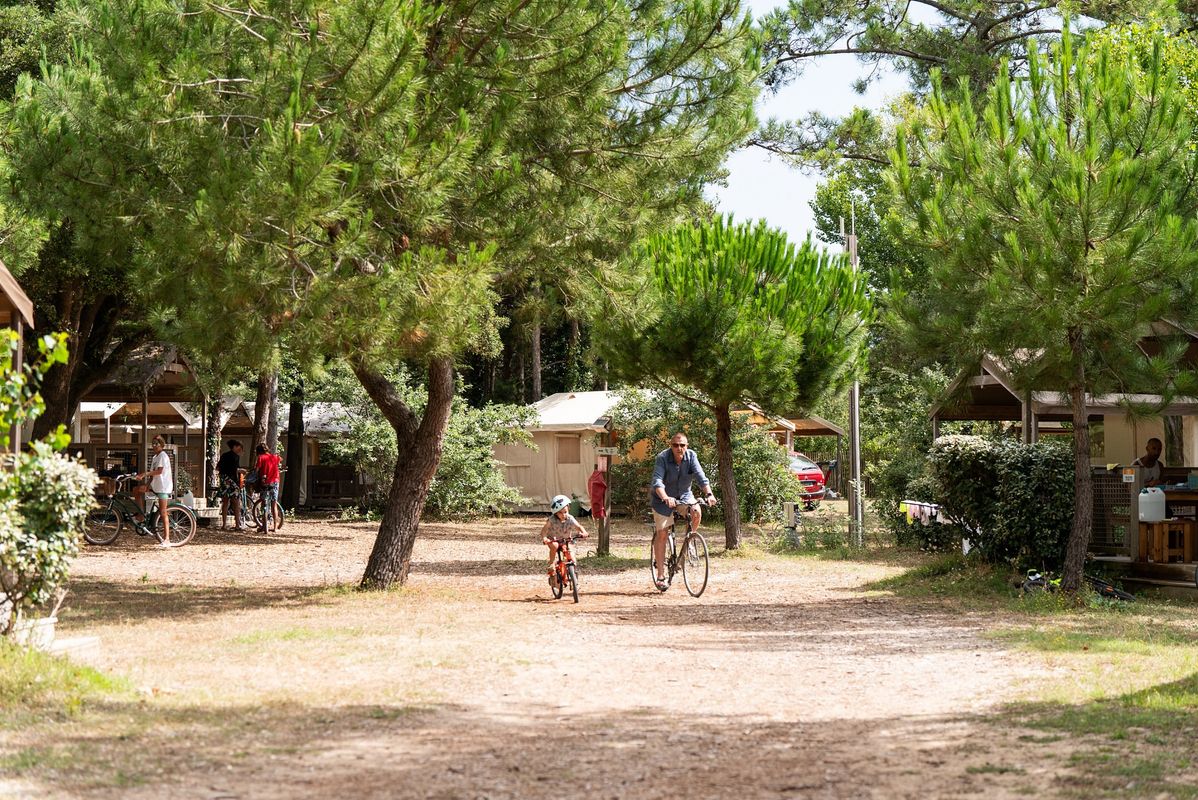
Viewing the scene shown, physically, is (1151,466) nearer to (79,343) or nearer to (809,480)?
(79,343)

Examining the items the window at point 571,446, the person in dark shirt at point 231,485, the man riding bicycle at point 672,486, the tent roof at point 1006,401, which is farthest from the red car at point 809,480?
the man riding bicycle at point 672,486

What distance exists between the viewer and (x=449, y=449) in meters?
28.0

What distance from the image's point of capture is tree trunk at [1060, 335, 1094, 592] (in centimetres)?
1262

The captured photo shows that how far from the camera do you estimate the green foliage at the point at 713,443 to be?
26828 millimetres

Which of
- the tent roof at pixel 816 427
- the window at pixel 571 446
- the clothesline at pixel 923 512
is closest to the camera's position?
the clothesline at pixel 923 512

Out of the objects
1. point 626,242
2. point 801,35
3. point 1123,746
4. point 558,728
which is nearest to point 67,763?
point 558,728

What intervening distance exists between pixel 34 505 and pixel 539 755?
11.0ft

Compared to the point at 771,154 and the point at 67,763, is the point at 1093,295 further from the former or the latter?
the point at 771,154

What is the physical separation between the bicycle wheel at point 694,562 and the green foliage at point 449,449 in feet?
47.4

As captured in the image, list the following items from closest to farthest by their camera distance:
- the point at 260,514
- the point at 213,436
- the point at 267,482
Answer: the point at 260,514 → the point at 267,482 → the point at 213,436

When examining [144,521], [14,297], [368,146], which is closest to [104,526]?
[144,521]

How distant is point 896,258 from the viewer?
46781mm

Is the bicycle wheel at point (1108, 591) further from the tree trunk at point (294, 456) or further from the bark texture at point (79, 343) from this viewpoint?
the tree trunk at point (294, 456)

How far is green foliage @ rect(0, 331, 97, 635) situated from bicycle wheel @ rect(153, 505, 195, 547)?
41.1 feet
